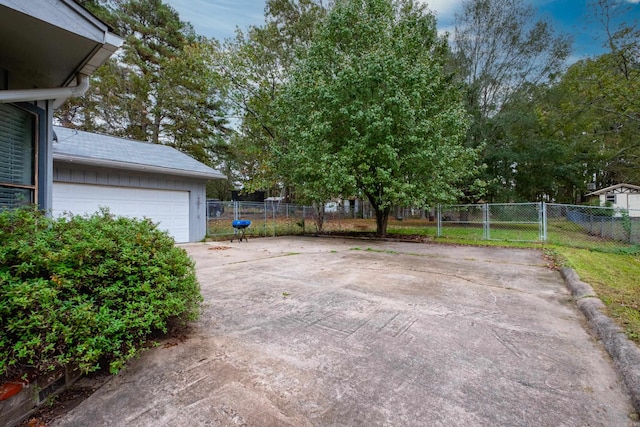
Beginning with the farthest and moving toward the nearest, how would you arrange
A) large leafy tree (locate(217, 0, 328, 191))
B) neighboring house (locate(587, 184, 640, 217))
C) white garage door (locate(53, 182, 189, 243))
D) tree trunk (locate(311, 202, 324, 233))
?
neighboring house (locate(587, 184, 640, 217)) → large leafy tree (locate(217, 0, 328, 191)) → tree trunk (locate(311, 202, 324, 233)) → white garage door (locate(53, 182, 189, 243))

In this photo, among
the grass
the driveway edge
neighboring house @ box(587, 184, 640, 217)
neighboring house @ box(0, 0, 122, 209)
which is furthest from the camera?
neighboring house @ box(587, 184, 640, 217)

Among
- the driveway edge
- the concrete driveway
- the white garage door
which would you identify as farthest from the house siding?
the driveway edge

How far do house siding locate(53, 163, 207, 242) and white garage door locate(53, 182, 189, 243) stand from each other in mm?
137

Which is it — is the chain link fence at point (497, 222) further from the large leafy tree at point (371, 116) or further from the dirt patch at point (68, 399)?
the dirt patch at point (68, 399)

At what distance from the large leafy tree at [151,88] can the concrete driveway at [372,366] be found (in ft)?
50.4

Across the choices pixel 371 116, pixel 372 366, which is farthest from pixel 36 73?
pixel 371 116

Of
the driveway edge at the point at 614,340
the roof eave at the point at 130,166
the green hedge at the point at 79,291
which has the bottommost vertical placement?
the driveway edge at the point at 614,340

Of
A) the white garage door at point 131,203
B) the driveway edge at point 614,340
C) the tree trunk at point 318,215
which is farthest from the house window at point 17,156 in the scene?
the tree trunk at point 318,215

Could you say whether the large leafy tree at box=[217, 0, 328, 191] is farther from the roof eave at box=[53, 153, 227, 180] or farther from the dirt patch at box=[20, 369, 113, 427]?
the dirt patch at box=[20, 369, 113, 427]

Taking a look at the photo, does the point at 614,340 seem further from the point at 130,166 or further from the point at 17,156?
the point at 130,166

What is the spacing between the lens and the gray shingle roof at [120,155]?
7617mm

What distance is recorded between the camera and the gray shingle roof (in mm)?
7617

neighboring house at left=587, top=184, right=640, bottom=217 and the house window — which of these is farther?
neighboring house at left=587, top=184, right=640, bottom=217

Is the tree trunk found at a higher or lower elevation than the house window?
lower
